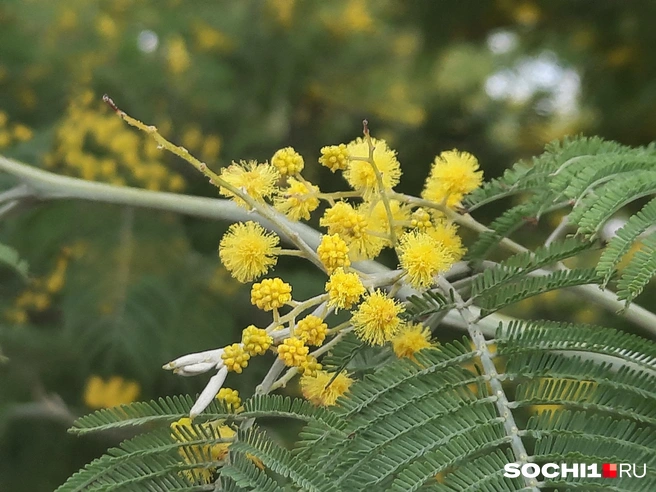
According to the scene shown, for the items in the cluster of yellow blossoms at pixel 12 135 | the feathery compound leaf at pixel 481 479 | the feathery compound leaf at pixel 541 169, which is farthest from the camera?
the cluster of yellow blossoms at pixel 12 135

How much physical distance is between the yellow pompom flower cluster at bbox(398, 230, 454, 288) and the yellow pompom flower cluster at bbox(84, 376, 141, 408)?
1168 mm

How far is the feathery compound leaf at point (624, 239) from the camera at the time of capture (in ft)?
1.71

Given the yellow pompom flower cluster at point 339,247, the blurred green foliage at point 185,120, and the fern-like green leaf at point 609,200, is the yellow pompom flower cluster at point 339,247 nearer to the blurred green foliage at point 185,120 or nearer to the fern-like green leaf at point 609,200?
the fern-like green leaf at point 609,200

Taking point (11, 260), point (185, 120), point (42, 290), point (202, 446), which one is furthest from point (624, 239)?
point (185, 120)

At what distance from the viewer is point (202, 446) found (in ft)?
1.69

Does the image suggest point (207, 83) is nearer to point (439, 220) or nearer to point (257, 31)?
point (257, 31)

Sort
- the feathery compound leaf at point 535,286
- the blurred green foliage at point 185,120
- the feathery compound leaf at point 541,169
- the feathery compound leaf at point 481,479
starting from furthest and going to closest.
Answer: the blurred green foliage at point 185,120, the feathery compound leaf at point 541,169, the feathery compound leaf at point 535,286, the feathery compound leaf at point 481,479

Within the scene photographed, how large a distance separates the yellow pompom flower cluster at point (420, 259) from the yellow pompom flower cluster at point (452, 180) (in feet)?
0.31

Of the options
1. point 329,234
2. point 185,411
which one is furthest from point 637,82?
point 185,411

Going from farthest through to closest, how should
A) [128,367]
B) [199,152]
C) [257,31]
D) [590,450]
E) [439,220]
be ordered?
[257,31]
[199,152]
[128,367]
[439,220]
[590,450]

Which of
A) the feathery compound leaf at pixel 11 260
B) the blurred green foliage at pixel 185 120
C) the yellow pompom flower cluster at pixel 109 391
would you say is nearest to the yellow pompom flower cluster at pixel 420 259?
the feathery compound leaf at pixel 11 260

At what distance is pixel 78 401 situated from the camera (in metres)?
1.70

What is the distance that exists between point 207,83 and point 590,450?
4.95ft

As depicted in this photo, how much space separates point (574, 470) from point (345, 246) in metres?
0.24
